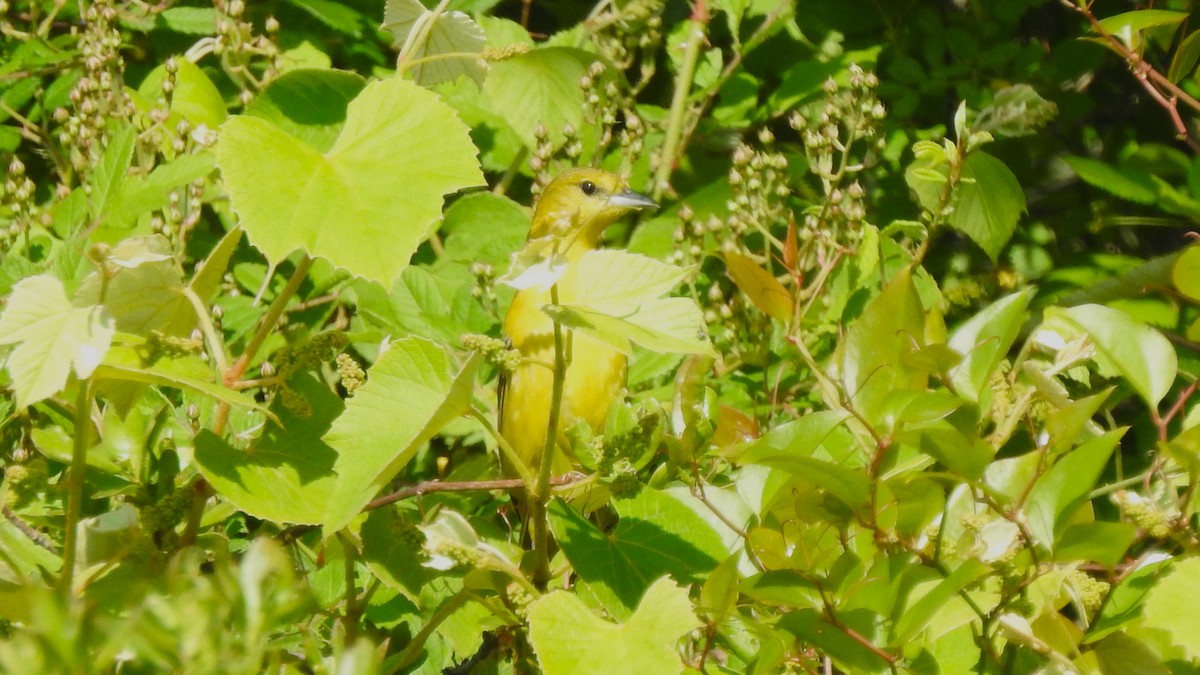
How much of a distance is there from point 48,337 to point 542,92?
6.30 feet

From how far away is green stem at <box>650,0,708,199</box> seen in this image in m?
3.36

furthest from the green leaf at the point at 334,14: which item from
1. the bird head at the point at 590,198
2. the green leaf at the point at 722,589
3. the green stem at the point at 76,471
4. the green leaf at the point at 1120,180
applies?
the green leaf at the point at 722,589

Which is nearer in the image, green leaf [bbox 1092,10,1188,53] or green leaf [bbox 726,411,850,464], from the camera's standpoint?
green leaf [bbox 726,411,850,464]

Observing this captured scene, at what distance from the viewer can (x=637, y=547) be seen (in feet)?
4.99

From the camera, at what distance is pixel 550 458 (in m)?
1.34

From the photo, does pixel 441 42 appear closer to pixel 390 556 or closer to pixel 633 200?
pixel 390 556

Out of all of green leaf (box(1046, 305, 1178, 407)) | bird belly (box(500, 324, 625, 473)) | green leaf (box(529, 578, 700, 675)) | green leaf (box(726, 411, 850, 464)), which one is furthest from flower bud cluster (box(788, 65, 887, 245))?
green leaf (box(529, 578, 700, 675))

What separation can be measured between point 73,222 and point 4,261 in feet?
0.68

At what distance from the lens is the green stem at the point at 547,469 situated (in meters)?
1.24

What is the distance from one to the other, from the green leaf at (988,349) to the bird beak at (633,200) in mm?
1853

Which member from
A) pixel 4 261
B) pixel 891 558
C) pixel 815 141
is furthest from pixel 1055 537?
pixel 4 261

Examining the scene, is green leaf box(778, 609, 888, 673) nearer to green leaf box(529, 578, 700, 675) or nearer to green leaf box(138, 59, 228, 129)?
green leaf box(529, 578, 700, 675)

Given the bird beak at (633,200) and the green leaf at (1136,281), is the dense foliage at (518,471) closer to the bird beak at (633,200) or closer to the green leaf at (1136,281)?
the green leaf at (1136,281)

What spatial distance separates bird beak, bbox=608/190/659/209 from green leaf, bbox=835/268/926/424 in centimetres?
184
